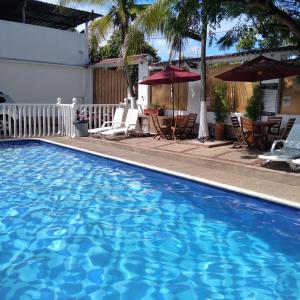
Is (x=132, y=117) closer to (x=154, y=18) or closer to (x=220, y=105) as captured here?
(x=220, y=105)

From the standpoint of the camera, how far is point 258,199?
6.88 metres

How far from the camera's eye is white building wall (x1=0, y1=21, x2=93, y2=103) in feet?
62.0

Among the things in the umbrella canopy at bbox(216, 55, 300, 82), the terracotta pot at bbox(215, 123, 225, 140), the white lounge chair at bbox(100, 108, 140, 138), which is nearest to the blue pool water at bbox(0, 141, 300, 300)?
the umbrella canopy at bbox(216, 55, 300, 82)

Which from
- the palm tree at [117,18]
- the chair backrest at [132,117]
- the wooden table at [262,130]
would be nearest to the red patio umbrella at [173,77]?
the chair backrest at [132,117]

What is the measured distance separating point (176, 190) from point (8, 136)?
868 cm

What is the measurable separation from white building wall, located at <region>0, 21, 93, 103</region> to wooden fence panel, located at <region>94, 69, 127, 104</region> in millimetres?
394

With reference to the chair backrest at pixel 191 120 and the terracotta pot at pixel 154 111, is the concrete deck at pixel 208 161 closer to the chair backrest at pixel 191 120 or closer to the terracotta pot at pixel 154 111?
the chair backrest at pixel 191 120

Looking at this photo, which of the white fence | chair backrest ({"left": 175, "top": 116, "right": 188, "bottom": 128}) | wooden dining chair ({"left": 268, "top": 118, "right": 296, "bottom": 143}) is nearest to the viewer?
wooden dining chair ({"left": 268, "top": 118, "right": 296, "bottom": 143})

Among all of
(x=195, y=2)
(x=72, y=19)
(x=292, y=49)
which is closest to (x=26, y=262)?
(x=195, y=2)

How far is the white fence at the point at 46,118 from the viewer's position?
14461 millimetres

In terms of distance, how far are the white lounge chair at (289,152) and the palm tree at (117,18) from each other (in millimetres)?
7441

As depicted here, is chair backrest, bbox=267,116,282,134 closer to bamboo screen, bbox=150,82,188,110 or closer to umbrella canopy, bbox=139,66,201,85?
umbrella canopy, bbox=139,66,201,85

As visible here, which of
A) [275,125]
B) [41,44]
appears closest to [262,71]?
[275,125]

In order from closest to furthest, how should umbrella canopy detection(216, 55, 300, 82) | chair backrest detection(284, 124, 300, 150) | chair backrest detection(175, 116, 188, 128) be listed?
chair backrest detection(284, 124, 300, 150) < umbrella canopy detection(216, 55, 300, 82) < chair backrest detection(175, 116, 188, 128)
